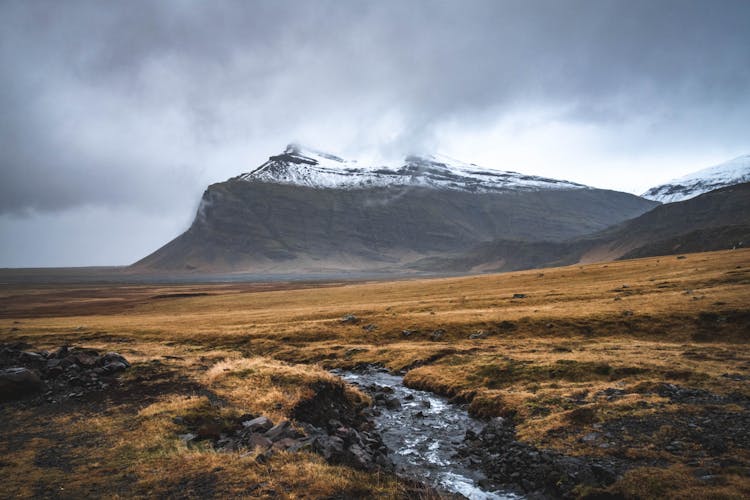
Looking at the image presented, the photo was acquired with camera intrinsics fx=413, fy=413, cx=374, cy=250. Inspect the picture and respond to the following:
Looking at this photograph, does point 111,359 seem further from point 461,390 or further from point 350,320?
point 350,320

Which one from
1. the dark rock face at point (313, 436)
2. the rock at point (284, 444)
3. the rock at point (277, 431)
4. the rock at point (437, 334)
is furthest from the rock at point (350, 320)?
the rock at point (284, 444)

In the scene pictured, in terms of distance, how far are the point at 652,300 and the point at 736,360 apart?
1980 centimetres

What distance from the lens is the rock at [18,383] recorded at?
72.9 ft

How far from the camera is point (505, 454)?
18234 mm

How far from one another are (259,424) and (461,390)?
1447 centimetres

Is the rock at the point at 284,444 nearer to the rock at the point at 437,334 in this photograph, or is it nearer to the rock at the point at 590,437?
the rock at the point at 590,437

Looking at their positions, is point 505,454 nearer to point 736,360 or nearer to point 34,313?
point 736,360

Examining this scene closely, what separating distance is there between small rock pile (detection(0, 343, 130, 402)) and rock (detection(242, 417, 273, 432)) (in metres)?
11.5

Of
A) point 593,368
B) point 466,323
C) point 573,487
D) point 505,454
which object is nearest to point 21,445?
point 505,454

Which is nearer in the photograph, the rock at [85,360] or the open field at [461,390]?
the open field at [461,390]

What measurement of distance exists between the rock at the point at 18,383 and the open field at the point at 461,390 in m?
1.46

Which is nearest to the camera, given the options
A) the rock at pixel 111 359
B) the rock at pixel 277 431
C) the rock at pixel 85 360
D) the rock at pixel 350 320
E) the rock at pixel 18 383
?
the rock at pixel 277 431

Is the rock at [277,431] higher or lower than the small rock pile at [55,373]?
lower

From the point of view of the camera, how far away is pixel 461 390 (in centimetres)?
2777
